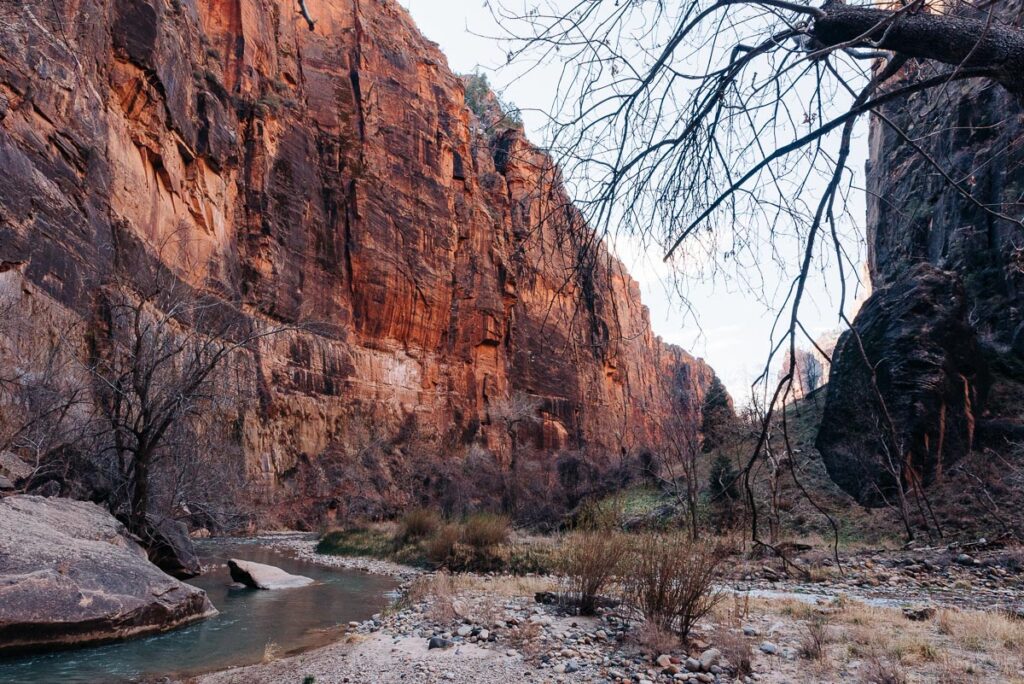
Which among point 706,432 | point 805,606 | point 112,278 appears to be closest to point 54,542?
point 805,606

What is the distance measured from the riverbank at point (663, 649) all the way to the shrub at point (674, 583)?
0.75 ft

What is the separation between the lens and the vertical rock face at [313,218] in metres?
16.6

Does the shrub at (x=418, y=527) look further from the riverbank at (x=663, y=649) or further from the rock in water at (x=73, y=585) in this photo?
the riverbank at (x=663, y=649)

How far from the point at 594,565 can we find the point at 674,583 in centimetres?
138

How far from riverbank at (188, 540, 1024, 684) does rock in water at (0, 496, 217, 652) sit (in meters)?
1.79

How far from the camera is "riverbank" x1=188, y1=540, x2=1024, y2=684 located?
4.82 m

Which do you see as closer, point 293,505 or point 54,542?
point 54,542

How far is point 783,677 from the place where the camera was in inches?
186

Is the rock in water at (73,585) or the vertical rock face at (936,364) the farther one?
the vertical rock face at (936,364)

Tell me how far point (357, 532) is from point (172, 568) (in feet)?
37.5

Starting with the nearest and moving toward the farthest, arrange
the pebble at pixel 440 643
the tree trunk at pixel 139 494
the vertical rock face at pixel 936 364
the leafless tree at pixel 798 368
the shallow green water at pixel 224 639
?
1. the leafless tree at pixel 798 368
2. the shallow green water at pixel 224 639
3. the pebble at pixel 440 643
4. the tree trunk at pixel 139 494
5. the vertical rock face at pixel 936 364

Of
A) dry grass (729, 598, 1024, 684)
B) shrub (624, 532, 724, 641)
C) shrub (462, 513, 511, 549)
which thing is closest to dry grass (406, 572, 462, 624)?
shrub (624, 532, 724, 641)

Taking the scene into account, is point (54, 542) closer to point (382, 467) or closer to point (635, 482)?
point (635, 482)

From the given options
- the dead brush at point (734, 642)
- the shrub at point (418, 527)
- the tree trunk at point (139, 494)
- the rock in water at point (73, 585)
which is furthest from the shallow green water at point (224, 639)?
the shrub at point (418, 527)
